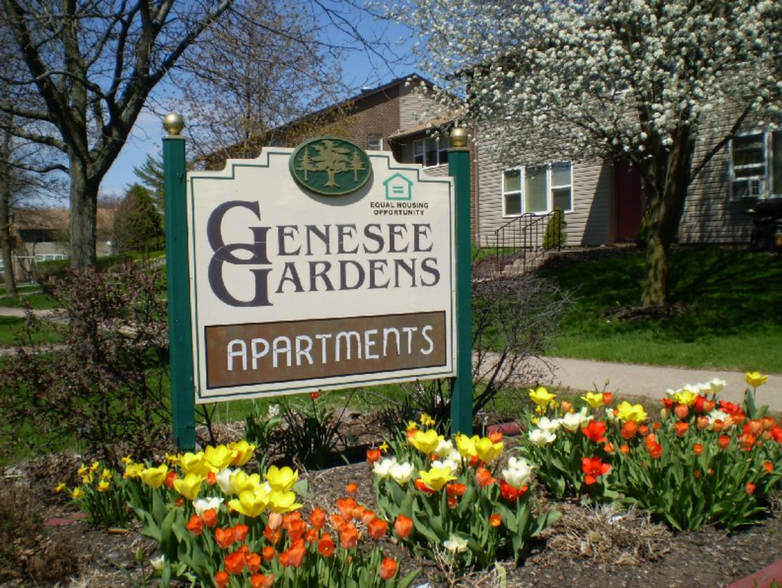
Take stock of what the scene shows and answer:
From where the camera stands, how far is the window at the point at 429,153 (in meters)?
27.8

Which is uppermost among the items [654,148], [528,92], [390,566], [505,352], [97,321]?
[528,92]

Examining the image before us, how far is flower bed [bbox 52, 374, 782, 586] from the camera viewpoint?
2738mm

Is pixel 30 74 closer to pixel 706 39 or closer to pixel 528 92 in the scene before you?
pixel 528 92

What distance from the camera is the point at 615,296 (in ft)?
44.9

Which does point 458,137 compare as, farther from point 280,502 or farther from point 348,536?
point 348,536

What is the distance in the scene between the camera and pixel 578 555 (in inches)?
134

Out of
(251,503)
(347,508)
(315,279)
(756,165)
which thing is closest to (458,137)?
(315,279)

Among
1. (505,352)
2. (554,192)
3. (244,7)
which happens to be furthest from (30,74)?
(554,192)

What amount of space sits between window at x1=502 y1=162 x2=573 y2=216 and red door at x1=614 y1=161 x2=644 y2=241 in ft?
4.63

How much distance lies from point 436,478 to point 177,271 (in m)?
1.73

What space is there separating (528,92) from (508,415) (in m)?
8.22

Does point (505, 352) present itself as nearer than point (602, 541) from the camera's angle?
No

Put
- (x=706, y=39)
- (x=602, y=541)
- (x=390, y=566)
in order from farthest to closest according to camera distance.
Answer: (x=706, y=39) → (x=602, y=541) → (x=390, y=566)

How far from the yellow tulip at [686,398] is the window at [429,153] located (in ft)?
77.5
